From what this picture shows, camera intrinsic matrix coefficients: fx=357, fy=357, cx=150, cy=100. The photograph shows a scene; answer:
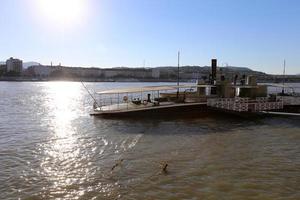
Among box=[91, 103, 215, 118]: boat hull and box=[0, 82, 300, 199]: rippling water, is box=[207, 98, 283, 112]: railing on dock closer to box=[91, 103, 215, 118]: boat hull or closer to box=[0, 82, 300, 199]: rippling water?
box=[91, 103, 215, 118]: boat hull

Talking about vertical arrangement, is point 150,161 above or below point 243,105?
below

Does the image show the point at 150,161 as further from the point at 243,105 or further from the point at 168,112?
the point at 243,105

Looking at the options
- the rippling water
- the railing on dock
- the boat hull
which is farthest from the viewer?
the railing on dock

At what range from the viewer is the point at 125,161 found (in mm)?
19469

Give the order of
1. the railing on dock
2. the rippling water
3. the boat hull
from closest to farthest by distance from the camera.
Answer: the rippling water, the boat hull, the railing on dock

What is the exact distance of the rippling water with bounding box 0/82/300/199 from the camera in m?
15.0

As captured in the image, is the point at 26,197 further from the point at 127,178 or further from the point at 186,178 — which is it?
the point at 186,178

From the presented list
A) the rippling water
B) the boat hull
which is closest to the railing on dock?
the boat hull

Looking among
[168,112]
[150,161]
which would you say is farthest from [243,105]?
[150,161]

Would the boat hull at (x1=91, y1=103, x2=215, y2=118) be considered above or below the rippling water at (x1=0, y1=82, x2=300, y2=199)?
above

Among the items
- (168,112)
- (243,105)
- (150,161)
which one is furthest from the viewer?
(243,105)

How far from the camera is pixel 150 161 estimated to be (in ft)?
64.0

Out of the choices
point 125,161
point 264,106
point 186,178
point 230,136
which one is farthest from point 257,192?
point 264,106

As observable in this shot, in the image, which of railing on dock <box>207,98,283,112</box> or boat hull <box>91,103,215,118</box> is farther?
railing on dock <box>207,98,283,112</box>
